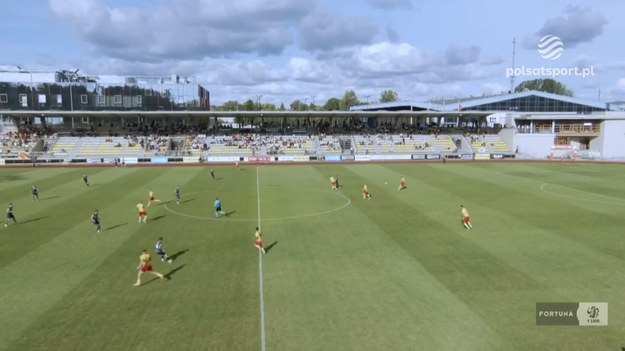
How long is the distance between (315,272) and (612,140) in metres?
75.2

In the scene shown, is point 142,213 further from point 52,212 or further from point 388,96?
point 388,96

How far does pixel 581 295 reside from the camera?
15453 millimetres

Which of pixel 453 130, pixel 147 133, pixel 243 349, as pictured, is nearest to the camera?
pixel 243 349

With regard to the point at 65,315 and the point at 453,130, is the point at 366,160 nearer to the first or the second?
the point at 453,130

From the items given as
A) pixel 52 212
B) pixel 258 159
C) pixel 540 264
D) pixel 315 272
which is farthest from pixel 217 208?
pixel 258 159

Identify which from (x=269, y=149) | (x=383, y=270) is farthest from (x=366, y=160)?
(x=383, y=270)

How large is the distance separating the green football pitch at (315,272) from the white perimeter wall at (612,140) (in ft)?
150

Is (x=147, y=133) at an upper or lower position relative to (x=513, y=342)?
upper

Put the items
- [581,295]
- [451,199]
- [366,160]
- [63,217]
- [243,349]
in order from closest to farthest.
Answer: [243,349] → [581,295] → [63,217] → [451,199] → [366,160]

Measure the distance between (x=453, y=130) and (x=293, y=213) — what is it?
60.6 m

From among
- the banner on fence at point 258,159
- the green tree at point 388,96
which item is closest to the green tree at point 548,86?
the green tree at point 388,96

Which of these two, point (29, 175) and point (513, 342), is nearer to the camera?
point (513, 342)

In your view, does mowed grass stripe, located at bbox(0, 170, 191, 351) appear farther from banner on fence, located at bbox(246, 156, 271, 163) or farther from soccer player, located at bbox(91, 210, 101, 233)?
banner on fence, located at bbox(246, 156, 271, 163)

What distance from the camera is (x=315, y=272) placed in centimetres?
1781
